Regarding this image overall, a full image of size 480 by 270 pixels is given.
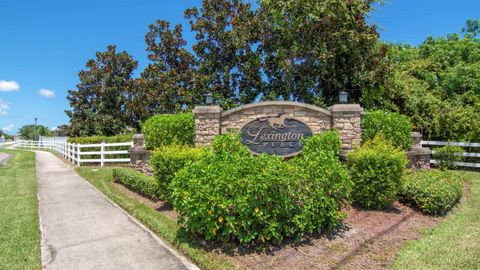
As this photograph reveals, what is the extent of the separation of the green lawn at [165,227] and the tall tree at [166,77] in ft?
20.1

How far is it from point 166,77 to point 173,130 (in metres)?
6.81

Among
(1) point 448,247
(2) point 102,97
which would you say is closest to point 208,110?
(1) point 448,247

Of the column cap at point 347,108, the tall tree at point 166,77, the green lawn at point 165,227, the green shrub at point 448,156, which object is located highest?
the tall tree at point 166,77

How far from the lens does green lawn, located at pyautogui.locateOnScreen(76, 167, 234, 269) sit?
13.2 ft

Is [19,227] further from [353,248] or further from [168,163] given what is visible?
[353,248]

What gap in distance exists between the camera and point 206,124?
8.56 metres

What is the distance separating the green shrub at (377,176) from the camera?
602 cm

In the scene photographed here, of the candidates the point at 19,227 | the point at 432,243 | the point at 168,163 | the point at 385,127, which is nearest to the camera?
A: the point at 432,243

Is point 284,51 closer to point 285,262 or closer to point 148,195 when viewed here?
point 148,195

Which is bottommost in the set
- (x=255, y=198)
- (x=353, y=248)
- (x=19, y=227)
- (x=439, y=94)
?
(x=353, y=248)

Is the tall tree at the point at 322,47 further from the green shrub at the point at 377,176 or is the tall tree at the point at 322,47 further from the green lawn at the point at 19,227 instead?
the green lawn at the point at 19,227

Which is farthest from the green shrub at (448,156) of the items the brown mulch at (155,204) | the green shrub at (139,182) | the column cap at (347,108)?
the green shrub at (139,182)

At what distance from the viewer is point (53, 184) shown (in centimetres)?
985

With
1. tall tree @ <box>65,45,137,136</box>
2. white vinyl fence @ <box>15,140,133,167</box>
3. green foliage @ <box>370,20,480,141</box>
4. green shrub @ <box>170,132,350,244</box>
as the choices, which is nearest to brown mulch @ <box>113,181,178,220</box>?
green shrub @ <box>170,132,350,244</box>
